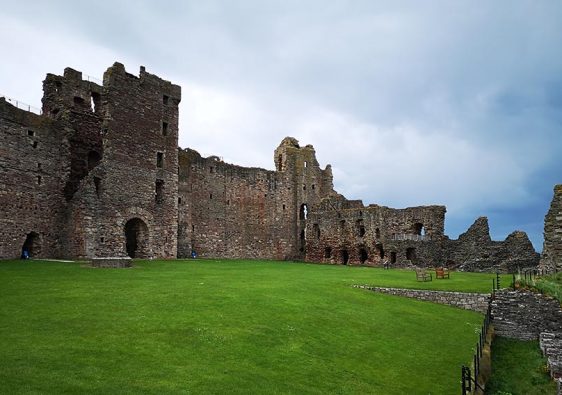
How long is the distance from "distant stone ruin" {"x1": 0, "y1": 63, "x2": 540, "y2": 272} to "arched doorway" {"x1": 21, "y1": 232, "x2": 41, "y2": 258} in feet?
0.21

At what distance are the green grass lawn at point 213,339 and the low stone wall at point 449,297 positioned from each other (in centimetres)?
219

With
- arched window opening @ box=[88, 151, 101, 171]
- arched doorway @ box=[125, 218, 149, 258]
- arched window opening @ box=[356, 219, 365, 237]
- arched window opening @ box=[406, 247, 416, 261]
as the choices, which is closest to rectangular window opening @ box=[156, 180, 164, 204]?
arched doorway @ box=[125, 218, 149, 258]

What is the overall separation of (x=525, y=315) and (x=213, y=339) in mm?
13470

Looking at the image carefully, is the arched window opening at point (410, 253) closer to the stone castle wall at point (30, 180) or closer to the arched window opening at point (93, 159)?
the arched window opening at point (93, 159)

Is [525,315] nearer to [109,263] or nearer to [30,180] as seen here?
[109,263]

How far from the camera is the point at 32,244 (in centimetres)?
3067

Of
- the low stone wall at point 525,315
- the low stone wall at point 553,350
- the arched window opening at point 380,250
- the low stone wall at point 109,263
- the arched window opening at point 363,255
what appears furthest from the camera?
the arched window opening at point 363,255

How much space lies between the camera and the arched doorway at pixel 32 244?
30578mm

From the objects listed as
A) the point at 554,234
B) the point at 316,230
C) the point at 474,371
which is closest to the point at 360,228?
the point at 316,230

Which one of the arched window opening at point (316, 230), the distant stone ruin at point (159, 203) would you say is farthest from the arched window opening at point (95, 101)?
the arched window opening at point (316, 230)

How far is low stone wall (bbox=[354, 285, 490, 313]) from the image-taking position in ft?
77.3

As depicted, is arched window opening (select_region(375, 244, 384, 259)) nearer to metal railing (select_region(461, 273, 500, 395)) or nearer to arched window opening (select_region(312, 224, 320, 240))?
arched window opening (select_region(312, 224, 320, 240))

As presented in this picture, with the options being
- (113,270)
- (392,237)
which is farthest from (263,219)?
(113,270)

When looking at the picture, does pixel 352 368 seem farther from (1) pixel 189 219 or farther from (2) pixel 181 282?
(1) pixel 189 219
